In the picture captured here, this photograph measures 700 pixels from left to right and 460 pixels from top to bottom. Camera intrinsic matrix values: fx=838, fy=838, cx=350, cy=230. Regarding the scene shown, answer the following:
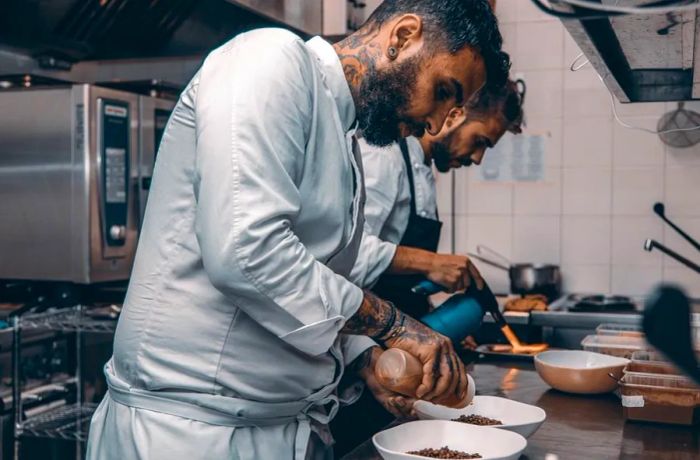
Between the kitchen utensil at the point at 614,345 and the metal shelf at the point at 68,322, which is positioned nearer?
the kitchen utensil at the point at 614,345

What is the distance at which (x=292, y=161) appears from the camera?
125 centimetres

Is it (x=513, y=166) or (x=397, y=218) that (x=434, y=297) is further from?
(x=397, y=218)

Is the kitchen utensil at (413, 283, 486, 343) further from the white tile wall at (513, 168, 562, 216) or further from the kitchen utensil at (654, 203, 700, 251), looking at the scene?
the white tile wall at (513, 168, 562, 216)

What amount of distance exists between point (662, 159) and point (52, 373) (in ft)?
8.43

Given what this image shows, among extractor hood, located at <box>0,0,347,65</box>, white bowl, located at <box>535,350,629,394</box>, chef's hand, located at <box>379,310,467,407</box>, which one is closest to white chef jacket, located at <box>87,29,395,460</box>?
chef's hand, located at <box>379,310,467,407</box>

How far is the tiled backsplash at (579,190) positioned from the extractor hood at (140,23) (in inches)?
38.5

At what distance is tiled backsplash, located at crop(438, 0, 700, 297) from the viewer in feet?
11.7

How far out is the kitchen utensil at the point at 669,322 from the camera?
0.47 m

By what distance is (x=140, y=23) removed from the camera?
3.18 metres

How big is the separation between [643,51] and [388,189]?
0.82m

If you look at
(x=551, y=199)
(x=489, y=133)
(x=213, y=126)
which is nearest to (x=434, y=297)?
(x=551, y=199)

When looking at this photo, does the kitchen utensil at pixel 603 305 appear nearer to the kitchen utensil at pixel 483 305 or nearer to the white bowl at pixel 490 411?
the kitchen utensil at pixel 483 305

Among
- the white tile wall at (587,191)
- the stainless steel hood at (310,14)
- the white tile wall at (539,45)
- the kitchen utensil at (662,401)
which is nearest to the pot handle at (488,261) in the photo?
the white tile wall at (587,191)

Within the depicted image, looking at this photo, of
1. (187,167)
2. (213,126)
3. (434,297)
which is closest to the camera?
(213,126)
